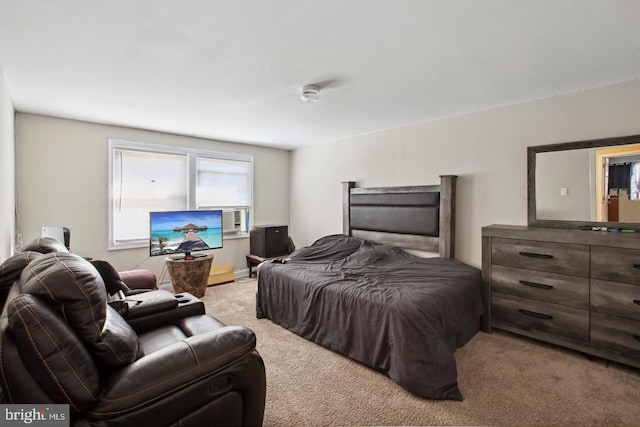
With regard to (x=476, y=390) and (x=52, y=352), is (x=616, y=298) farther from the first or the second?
(x=52, y=352)

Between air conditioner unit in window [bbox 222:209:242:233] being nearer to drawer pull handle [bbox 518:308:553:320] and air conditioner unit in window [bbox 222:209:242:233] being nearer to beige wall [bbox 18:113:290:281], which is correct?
beige wall [bbox 18:113:290:281]

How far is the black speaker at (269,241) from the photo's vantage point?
4641 millimetres

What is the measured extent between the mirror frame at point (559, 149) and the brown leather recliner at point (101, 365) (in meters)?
2.89

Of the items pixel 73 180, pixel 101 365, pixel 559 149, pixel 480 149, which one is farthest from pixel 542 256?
pixel 73 180

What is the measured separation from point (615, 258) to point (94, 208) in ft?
17.4

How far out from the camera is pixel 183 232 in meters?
3.90

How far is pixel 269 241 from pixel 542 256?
3441 mm

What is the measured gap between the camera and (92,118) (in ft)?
11.5

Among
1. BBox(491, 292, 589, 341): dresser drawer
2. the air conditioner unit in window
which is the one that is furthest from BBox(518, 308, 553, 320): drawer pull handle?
the air conditioner unit in window

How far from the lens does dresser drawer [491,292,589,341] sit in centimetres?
244

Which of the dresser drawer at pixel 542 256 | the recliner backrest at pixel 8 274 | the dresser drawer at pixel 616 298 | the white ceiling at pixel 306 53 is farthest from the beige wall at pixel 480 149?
the recliner backrest at pixel 8 274

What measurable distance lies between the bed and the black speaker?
3.35ft

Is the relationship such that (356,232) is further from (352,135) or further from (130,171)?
(130,171)

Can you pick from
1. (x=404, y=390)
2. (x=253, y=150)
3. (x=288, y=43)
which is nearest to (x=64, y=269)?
(x=288, y=43)
